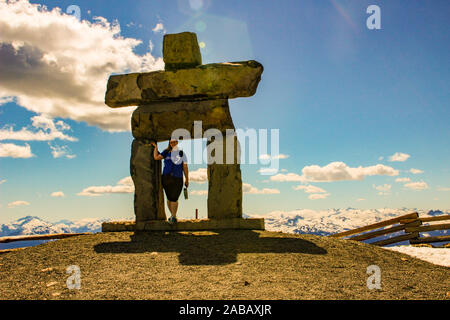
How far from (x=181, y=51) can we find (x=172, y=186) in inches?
131

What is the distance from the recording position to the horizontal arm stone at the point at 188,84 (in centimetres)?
750

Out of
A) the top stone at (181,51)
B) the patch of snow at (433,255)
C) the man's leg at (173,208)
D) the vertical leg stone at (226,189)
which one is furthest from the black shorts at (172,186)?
the patch of snow at (433,255)

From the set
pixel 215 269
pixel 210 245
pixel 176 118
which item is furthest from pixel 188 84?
pixel 215 269

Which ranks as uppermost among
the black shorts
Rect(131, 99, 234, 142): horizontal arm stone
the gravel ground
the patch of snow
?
Rect(131, 99, 234, 142): horizontal arm stone

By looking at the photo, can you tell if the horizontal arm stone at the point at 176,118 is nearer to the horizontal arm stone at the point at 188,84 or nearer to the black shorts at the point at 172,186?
the horizontal arm stone at the point at 188,84

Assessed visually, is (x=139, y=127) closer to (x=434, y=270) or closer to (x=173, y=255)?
(x=173, y=255)

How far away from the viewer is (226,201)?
295 inches

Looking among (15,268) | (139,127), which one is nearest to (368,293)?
(15,268)

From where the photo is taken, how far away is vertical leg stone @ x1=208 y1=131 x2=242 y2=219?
24.6ft

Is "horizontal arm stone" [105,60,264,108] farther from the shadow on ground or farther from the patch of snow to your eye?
the patch of snow

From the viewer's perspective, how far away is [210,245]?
19.3ft

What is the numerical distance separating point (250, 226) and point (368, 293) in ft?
12.0

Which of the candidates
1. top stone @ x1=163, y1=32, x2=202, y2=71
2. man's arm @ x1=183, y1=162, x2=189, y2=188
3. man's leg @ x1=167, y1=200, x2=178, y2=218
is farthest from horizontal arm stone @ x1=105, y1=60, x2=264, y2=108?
man's leg @ x1=167, y1=200, x2=178, y2=218
